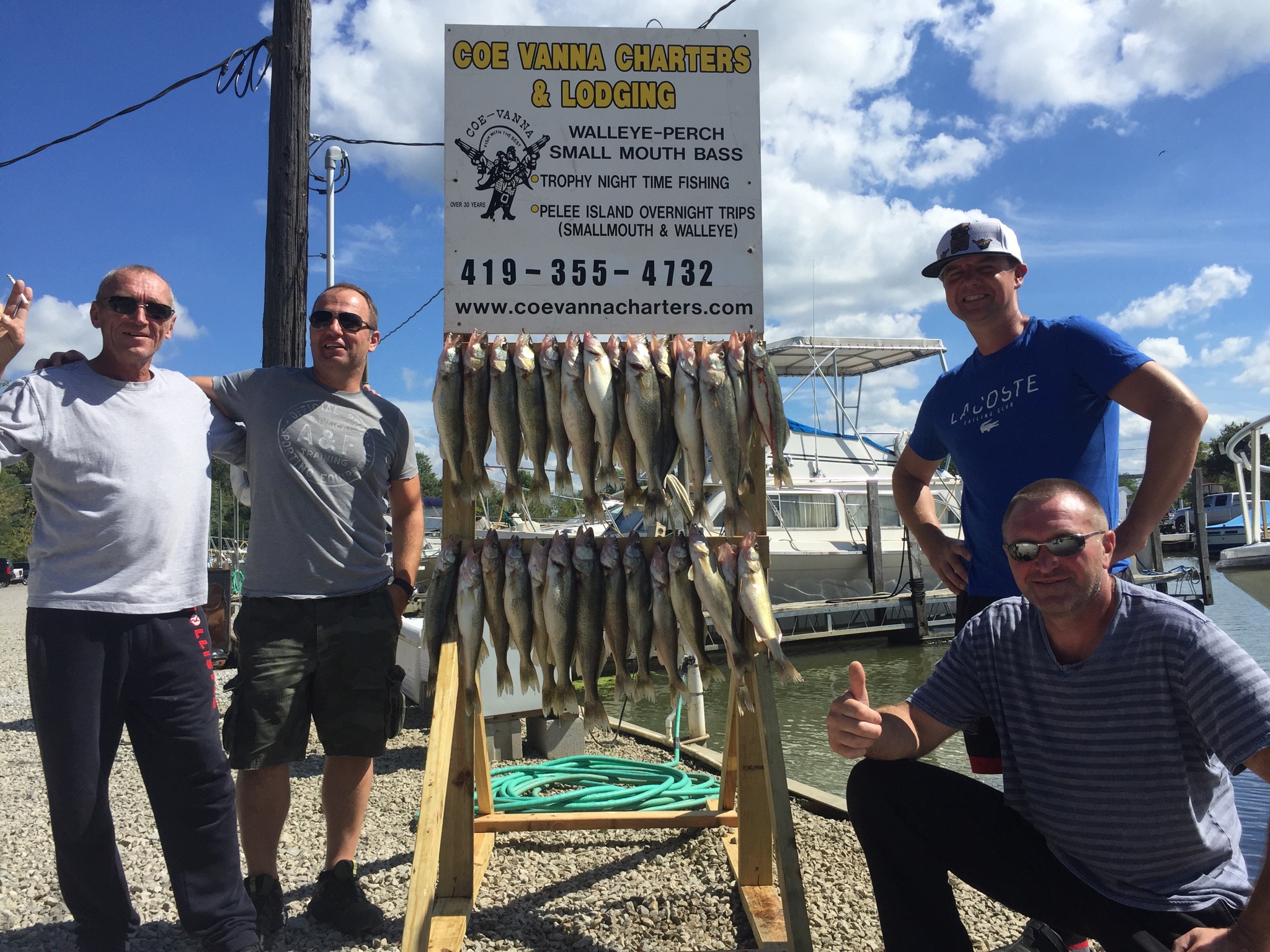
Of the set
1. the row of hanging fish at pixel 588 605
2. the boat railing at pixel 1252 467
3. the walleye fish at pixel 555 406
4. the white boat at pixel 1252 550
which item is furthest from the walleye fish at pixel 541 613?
the boat railing at pixel 1252 467

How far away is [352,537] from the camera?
3154 millimetres

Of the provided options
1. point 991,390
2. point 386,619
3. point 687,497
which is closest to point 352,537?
point 386,619

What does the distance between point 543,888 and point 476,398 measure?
2.14 metres

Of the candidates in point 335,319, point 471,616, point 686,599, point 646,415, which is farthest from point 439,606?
point 335,319

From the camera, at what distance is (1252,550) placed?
6320 mm

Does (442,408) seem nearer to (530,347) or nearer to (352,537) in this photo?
(530,347)

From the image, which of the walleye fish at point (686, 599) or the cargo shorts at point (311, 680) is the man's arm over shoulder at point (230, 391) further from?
the walleye fish at point (686, 599)

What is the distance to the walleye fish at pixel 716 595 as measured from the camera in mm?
2699

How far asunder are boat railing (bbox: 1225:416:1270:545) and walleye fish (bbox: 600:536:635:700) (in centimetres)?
579

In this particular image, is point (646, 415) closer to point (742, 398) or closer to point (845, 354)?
point (742, 398)

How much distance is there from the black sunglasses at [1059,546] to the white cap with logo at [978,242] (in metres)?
1.14

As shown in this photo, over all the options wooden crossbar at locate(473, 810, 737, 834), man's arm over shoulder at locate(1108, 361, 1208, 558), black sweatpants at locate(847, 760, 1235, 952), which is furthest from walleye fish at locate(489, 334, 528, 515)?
man's arm over shoulder at locate(1108, 361, 1208, 558)

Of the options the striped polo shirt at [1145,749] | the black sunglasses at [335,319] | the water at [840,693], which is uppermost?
the black sunglasses at [335,319]

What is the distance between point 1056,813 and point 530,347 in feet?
6.83
